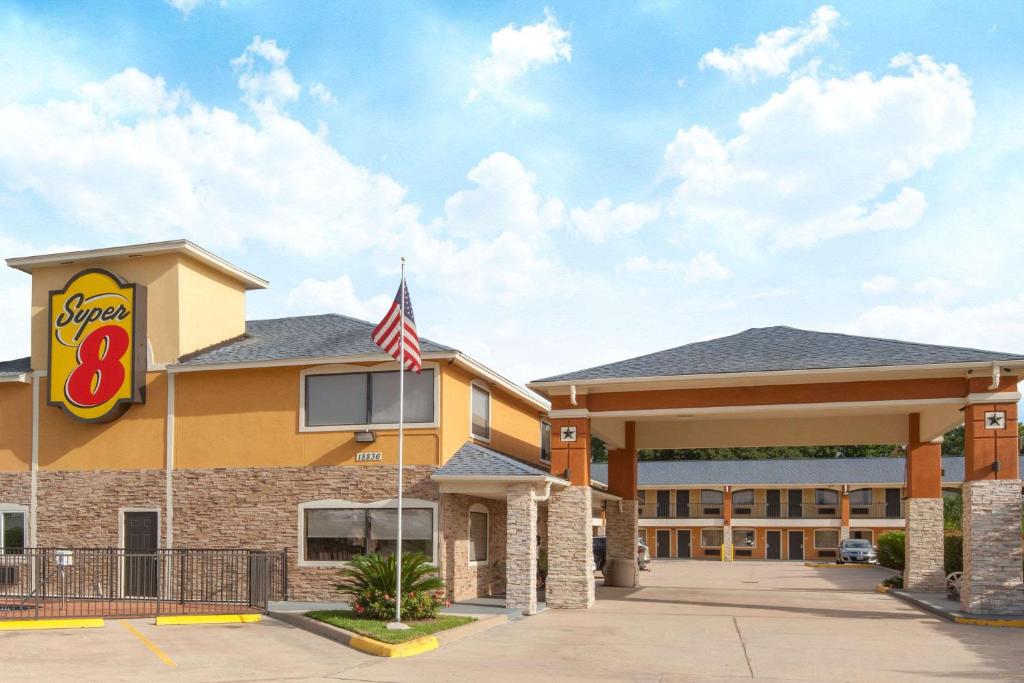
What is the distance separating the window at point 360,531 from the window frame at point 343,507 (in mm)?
31

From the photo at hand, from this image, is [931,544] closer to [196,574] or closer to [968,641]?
[968,641]

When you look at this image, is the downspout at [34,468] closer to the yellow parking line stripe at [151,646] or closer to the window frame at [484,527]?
the yellow parking line stripe at [151,646]

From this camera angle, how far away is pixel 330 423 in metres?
25.2

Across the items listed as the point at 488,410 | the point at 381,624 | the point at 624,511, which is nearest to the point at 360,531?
the point at 488,410

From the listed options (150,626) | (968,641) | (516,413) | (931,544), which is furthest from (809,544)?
(150,626)

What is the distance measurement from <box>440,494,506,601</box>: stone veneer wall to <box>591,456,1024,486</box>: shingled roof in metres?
34.1

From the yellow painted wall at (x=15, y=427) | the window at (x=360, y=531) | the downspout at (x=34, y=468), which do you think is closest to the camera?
the window at (x=360, y=531)

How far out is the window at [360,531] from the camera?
24.2 meters

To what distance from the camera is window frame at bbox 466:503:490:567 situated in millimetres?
25547

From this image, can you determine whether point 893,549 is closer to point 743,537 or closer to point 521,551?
point 743,537

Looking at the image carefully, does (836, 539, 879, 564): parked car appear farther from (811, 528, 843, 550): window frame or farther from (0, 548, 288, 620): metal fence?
(0, 548, 288, 620): metal fence

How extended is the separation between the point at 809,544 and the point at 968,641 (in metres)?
44.5

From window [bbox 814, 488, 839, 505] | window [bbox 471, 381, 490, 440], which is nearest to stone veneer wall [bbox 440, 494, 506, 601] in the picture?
window [bbox 471, 381, 490, 440]

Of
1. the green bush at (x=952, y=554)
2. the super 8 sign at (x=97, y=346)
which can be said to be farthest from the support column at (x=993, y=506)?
the super 8 sign at (x=97, y=346)
